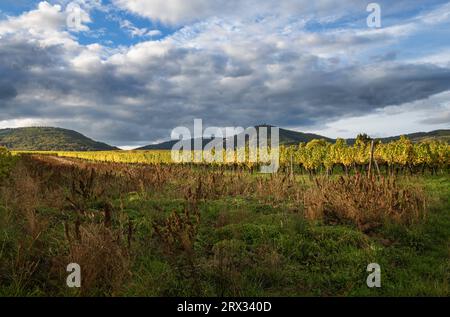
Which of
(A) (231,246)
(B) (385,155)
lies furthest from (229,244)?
(B) (385,155)

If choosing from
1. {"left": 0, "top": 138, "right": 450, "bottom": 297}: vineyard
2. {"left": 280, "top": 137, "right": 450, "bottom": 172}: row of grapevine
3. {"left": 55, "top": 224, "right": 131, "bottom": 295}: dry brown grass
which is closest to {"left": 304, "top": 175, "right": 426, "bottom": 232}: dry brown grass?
{"left": 0, "top": 138, "right": 450, "bottom": 297}: vineyard

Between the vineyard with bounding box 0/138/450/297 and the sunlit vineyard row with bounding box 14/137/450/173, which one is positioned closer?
the vineyard with bounding box 0/138/450/297

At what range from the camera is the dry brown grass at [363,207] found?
24.5ft

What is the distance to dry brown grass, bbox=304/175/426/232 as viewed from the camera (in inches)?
294

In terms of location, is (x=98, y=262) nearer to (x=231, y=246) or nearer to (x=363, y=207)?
(x=231, y=246)

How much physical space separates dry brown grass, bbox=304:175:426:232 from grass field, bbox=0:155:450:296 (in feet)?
0.08

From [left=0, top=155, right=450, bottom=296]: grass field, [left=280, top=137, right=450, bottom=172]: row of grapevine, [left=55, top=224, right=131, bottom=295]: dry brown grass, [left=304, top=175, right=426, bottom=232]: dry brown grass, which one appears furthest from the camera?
[left=280, top=137, right=450, bottom=172]: row of grapevine

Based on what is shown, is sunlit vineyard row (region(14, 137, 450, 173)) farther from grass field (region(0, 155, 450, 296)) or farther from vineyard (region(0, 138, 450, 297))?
grass field (region(0, 155, 450, 296))

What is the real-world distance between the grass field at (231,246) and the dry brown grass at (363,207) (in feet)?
0.08

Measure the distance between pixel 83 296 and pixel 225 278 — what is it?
62.8 inches

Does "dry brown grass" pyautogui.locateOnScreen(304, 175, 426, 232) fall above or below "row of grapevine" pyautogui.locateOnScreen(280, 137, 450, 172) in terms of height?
below

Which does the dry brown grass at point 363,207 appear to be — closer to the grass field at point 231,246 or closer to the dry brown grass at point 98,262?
the grass field at point 231,246

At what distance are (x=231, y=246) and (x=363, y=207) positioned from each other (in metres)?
3.58
